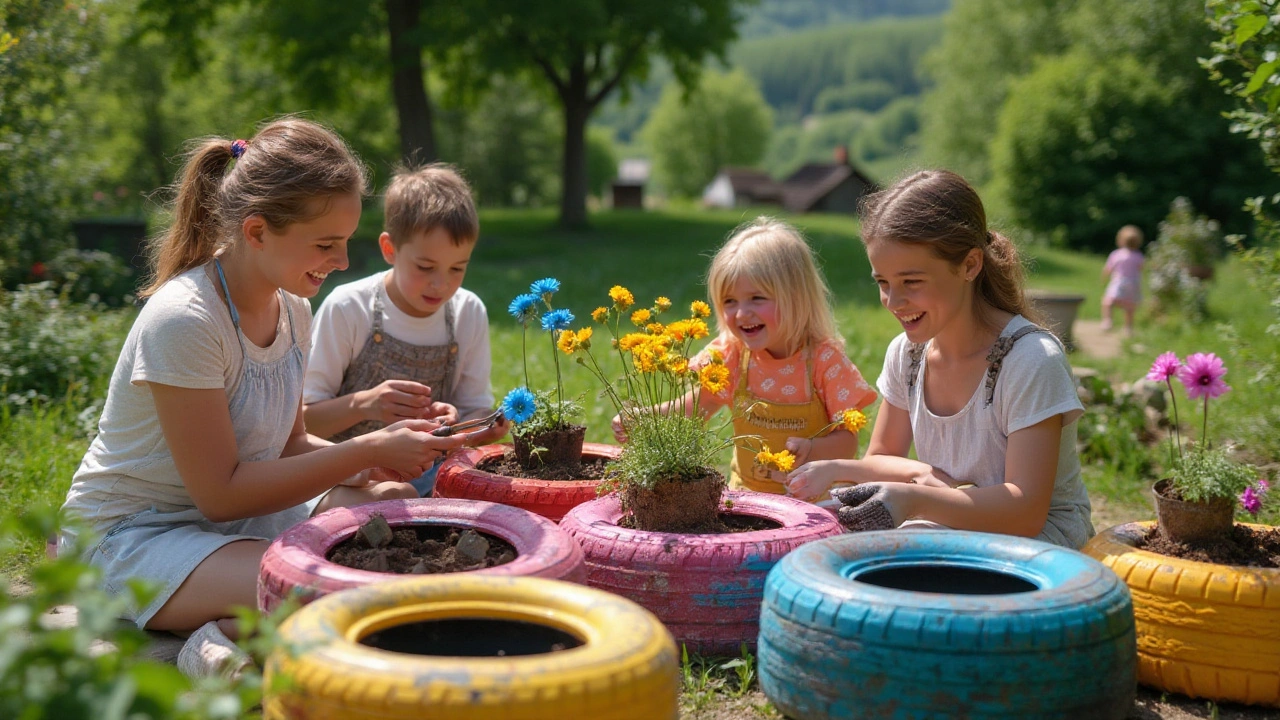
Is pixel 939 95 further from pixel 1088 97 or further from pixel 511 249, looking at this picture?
pixel 511 249

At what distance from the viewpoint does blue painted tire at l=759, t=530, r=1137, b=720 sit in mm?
2223

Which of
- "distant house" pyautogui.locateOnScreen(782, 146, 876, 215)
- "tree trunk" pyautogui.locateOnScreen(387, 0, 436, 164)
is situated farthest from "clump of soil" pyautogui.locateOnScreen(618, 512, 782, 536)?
"distant house" pyautogui.locateOnScreen(782, 146, 876, 215)

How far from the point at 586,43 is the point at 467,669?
20289 millimetres

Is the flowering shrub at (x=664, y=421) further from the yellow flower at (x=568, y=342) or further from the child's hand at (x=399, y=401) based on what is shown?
the child's hand at (x=399, y=401)

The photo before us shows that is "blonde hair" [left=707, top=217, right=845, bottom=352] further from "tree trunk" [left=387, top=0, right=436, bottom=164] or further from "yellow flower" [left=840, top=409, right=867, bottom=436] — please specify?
"tree trunk" [left=387, top=0, right=436, bottom=164]

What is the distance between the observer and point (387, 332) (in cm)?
432

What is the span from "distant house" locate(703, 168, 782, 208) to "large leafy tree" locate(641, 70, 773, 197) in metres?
14.1

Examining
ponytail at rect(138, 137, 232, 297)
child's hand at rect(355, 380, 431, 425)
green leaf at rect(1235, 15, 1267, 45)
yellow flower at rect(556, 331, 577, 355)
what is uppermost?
green leaf at rect(1235, 15, 1267, 45)

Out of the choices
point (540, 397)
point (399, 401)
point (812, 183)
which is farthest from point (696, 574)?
point (812, 183)

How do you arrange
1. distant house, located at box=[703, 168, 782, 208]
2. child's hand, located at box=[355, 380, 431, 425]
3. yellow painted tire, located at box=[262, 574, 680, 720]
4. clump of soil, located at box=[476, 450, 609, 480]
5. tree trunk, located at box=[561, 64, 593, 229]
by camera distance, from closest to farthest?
yellow painted tire, located at box=[262, 574, 680, 720] → clump of soil, located at box=[476, 450, 609, 480] → child's hand, located at box=[355, 380, 431, 425] → tree trunk, located at box=[561, 64, 593, 229] → distant house, located at box=[703, 168, 782, 208]

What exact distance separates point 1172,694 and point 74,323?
6190mm

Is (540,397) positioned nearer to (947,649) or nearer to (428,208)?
(428,208)

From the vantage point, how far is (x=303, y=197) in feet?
10.6

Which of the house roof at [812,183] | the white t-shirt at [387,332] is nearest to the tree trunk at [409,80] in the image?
the white t-shirt at [387,332]
